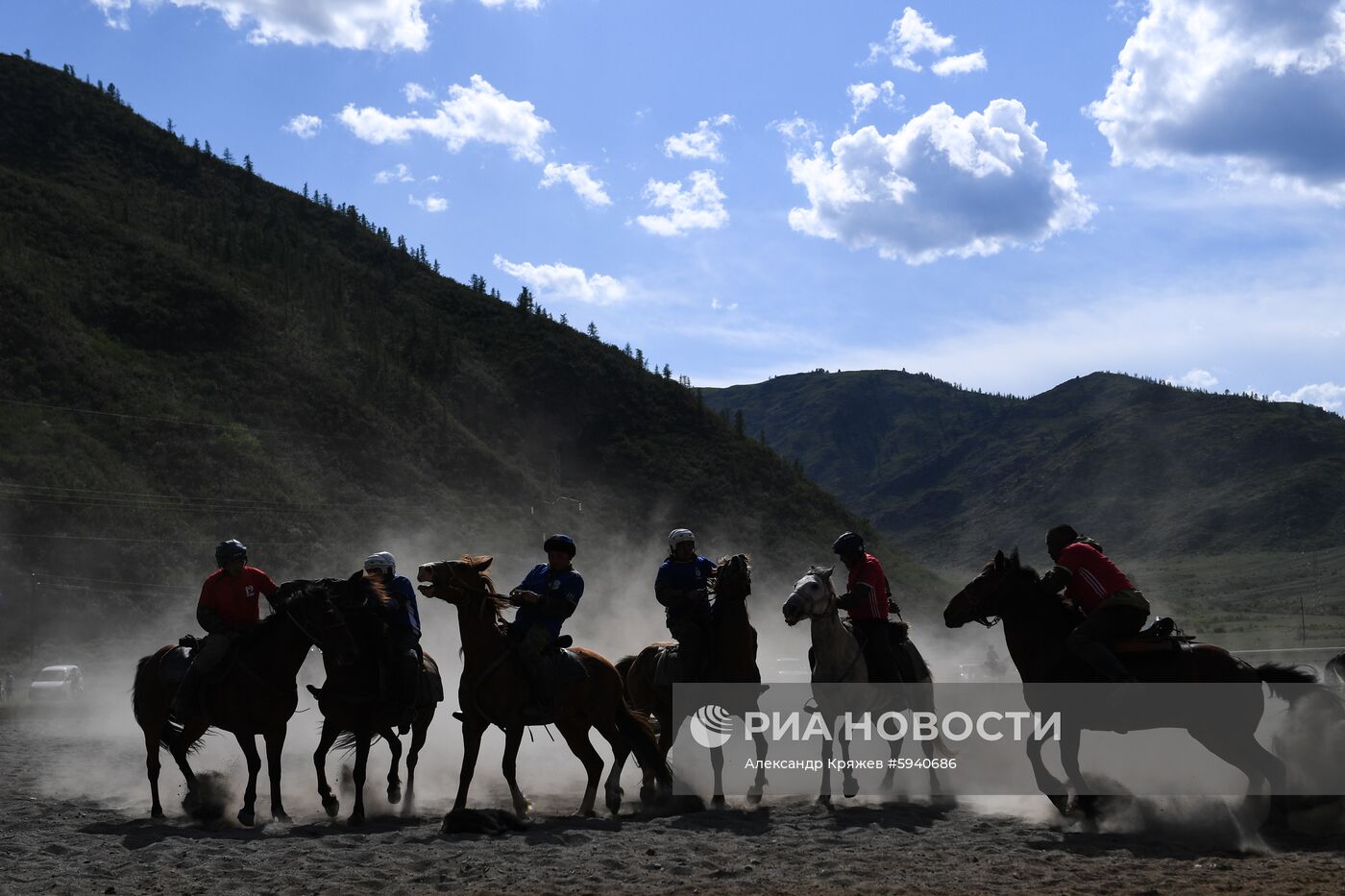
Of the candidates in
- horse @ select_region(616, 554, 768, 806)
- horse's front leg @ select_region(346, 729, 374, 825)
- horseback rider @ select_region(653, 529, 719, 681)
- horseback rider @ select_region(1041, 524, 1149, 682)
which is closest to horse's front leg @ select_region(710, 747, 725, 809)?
horse @ select_region(616, 554, 768, 806)

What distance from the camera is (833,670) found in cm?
1351

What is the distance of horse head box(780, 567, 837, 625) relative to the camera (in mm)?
12992

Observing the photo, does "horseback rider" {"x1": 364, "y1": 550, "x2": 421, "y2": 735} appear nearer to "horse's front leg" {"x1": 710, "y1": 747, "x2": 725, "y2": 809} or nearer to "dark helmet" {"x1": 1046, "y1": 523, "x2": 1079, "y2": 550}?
"horse's front leg" {"x1": 710, "y1": 747, "x2": 725, "y2": 809}

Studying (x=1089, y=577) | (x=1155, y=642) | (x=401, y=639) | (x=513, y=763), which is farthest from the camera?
(x=401, y=639)

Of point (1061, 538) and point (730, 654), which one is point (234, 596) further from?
point (1061, 538)

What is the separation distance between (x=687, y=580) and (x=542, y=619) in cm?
192

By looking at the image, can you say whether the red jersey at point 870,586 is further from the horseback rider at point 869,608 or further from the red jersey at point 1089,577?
the red jersey at point 1089,577

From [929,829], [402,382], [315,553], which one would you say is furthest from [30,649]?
[929,829]

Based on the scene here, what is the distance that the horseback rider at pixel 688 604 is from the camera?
13.7m

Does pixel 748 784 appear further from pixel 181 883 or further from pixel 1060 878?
pixel 181 883

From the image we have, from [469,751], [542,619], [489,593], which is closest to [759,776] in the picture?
[542,619]

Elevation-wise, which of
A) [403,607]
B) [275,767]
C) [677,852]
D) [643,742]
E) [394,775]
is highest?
[403,607]

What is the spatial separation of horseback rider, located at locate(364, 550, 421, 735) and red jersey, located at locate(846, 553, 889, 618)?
5186mm

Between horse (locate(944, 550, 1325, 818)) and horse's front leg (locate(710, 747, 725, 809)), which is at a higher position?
horse (locate(944, 550, 1325, 818))
